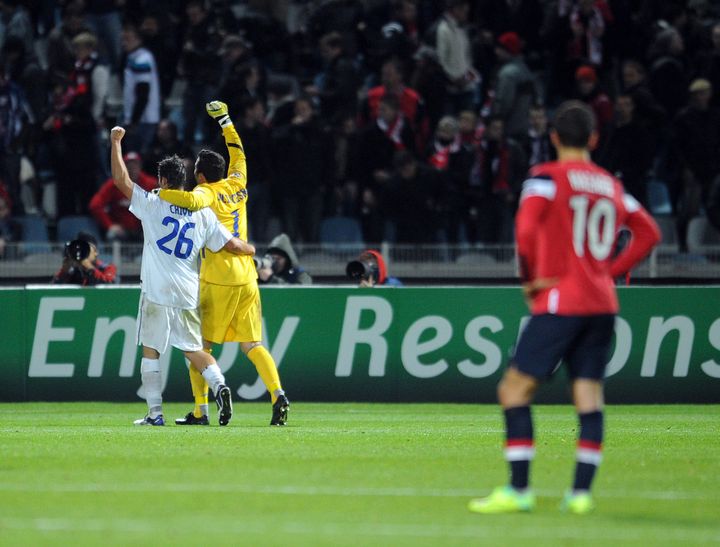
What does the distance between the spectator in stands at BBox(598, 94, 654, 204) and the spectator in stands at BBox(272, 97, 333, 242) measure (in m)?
3.93

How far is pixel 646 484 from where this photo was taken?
30.5 feet

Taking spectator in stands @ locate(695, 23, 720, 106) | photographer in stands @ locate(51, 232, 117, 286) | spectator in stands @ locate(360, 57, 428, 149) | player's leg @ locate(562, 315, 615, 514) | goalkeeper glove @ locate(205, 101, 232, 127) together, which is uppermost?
spectator in stands @ locate(695, 23, 720, 106)

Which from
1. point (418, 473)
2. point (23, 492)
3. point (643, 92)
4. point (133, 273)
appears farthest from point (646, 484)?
point (643, 92)

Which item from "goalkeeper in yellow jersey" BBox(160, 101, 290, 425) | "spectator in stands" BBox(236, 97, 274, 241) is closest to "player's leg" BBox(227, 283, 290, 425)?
"goalkeeper in yellow jersey" BBox(160, 101, 290, 425)

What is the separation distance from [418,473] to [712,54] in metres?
14.1

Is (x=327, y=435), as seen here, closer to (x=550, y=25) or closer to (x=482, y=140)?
(x=482, y=140)

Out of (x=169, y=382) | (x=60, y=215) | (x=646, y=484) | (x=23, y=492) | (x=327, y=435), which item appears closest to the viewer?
(x=23, y=492)

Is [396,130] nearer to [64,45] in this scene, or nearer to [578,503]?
[64,45]

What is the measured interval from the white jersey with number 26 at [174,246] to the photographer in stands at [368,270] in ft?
15.6

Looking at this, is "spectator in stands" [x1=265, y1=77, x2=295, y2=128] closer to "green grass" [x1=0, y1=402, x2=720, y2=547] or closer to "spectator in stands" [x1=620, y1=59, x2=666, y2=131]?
"spectator in stands" [x1=620, y1=59, x2=666, y2=131]

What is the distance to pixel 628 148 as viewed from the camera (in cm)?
2136

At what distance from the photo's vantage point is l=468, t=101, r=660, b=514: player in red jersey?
26.1 feet

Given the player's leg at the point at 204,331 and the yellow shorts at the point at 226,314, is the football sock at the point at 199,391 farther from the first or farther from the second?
the yellow shorts at the point at 226,314

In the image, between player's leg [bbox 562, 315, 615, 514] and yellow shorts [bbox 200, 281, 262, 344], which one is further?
yellow shorts [bbox 200, 281, 262, 344]
